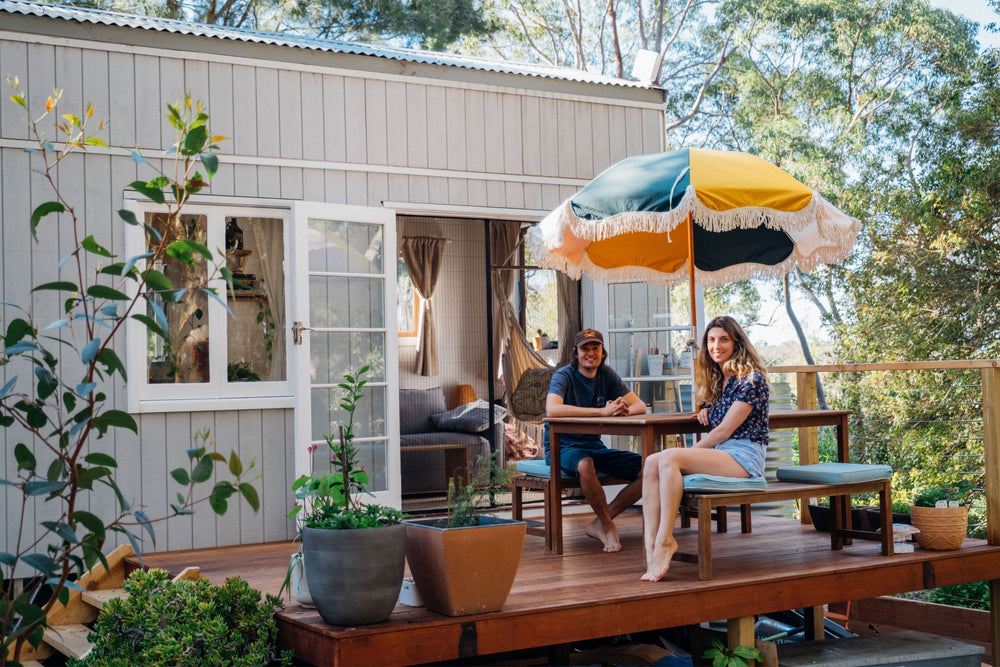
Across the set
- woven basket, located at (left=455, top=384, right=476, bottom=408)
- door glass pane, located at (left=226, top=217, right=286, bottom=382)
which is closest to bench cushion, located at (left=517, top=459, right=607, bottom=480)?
door glass pane, located at (left=226, top=217, right=286, bottom=382)

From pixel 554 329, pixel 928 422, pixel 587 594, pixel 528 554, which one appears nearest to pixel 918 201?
pixel 928 422

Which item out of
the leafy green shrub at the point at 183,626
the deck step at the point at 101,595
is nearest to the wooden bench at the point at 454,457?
the deck step at the point at 101,595

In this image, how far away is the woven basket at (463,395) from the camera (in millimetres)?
9821

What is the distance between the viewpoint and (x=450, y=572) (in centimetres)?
342

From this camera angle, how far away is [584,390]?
17.1ft

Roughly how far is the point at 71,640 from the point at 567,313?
4.35 metres

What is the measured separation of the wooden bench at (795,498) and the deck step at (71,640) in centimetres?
244

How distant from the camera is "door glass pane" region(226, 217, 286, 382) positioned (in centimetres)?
602

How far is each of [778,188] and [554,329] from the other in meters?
6.05

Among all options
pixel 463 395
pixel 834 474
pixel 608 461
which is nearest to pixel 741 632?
pixel 834 474

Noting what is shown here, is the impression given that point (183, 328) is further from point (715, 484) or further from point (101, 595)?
point (715, 484)

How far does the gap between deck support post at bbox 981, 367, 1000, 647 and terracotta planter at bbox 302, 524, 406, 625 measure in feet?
9.93

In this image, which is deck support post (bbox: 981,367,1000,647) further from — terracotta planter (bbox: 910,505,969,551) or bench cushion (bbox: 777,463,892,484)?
bench cushion (bbox: 777,463,892,484)

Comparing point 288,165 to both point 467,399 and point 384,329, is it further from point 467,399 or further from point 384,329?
point 467,399
